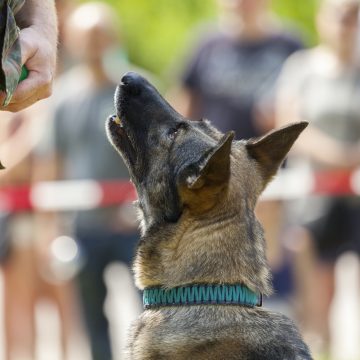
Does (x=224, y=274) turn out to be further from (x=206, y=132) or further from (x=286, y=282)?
(x=286, y=282)

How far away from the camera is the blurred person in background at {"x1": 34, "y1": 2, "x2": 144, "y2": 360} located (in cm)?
860

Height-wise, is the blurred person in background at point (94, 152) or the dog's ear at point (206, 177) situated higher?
the blurred person in background at point (94, 152)

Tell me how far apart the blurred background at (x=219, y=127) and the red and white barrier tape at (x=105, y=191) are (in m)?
0.01

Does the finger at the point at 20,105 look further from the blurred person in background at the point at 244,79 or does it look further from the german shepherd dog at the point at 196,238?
the blurred person in background at the point at 244,79

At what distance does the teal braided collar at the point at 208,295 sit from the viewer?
4828mm

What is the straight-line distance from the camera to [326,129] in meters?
9.08

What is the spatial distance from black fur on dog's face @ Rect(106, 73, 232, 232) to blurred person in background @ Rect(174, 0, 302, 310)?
369 centimetres

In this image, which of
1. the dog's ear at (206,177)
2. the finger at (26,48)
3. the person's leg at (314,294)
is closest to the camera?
the finger at (26,48)

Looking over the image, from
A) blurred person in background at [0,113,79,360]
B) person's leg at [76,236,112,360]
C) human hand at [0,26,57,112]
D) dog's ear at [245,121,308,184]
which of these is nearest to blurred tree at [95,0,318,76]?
blurred person in background at [0,113,79,360]

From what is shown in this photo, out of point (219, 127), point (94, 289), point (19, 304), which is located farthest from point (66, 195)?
point (219, 127)

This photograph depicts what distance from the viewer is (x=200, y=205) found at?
4953mm

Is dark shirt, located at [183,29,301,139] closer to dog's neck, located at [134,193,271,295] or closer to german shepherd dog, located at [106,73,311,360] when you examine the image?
german shepherd dog, located at [106,73,311,360]

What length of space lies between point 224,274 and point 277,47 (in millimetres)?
4673

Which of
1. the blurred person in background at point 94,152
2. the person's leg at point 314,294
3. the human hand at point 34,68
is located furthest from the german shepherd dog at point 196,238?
the person's leg at point 314,294
